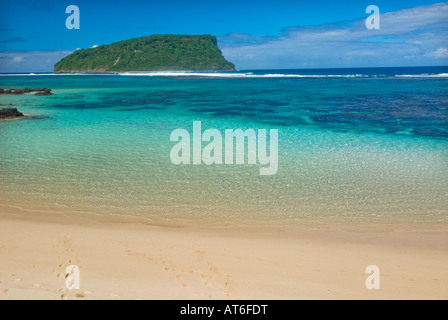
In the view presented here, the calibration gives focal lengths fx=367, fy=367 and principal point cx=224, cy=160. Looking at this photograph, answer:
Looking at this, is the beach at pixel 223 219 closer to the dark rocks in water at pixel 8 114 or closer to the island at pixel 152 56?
the dark rocks in water at pixel 8 114

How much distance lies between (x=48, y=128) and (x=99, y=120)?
3389mm

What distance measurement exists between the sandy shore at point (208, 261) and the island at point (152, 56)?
158m

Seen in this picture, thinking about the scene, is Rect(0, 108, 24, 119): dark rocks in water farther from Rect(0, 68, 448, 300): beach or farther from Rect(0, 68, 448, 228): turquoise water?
Rect(0, 68, 448, 300): beach

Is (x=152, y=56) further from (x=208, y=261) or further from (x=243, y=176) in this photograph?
(x=208, y=261)

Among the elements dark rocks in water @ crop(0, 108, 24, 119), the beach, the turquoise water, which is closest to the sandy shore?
the beach

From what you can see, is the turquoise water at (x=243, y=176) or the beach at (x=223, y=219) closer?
the beach at (x=223, y=219)

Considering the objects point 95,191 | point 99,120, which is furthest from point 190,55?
point 95,191

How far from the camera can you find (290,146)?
546 inches

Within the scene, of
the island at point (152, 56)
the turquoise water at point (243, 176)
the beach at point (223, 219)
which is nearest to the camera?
the beach at point (223, 219)

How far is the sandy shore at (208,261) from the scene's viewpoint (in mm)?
4605

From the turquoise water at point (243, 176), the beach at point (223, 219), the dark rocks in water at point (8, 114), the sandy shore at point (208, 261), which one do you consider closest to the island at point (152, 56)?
the dark rocks in water at point (8, 114)

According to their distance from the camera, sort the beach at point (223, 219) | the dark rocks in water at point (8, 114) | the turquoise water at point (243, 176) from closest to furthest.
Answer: the beach at point (223, 219)
the turquoise water at point (243, 176)
the dark rocks in water at point (8, 114)

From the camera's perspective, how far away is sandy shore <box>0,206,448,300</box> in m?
4.61

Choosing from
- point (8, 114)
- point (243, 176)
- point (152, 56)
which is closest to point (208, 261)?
point (243, 176)
